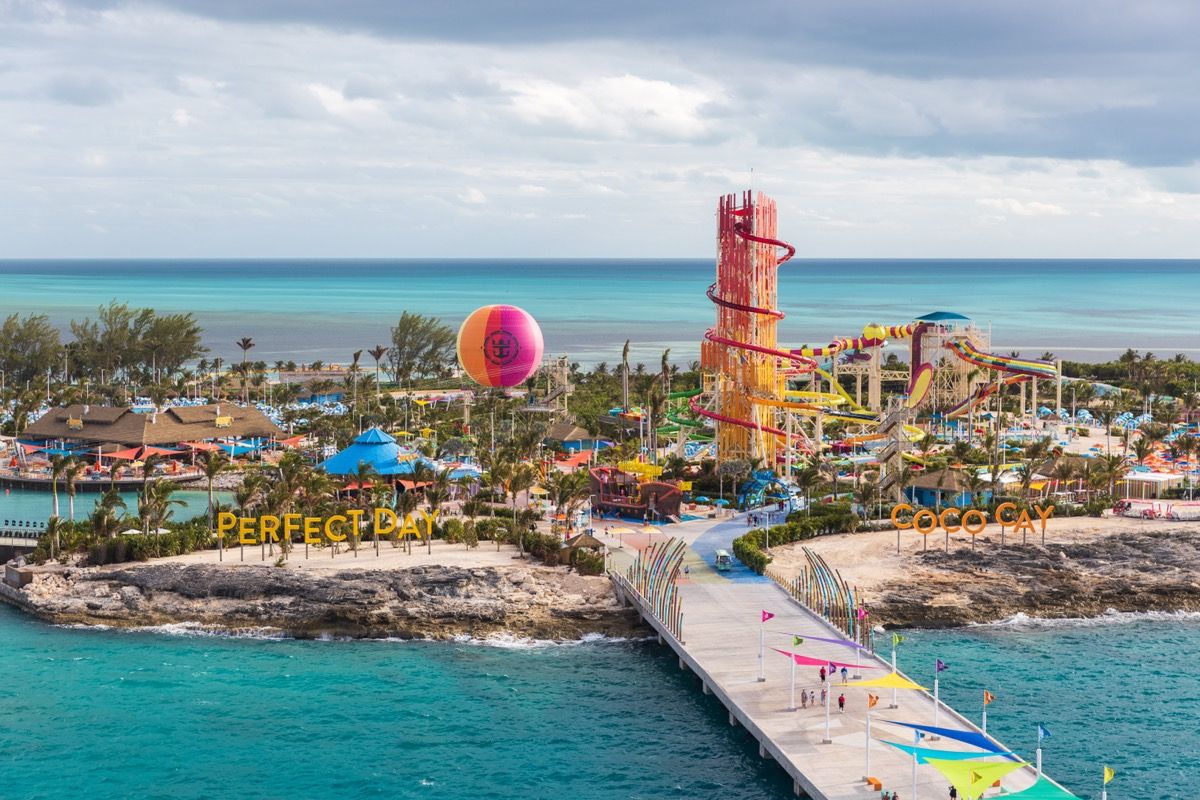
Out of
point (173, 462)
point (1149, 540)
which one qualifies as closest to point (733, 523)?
point (1149, 540)

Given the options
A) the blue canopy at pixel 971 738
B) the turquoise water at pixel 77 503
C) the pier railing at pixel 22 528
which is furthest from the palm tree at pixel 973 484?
the pier railing at pixel 22 528

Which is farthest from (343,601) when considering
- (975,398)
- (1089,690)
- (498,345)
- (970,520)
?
(975,398)

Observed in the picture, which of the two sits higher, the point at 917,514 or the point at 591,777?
the point at 917,514

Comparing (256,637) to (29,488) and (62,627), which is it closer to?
(62,627)

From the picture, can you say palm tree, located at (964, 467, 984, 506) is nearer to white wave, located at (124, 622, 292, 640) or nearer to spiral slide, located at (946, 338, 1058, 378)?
spiral slide, located at (946, 338, 1058, 378)

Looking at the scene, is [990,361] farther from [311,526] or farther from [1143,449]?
[311,526]

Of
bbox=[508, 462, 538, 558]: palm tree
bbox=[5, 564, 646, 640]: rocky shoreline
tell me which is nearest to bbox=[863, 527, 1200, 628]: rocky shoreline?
bbox=[5, 564, 646, 640]: rocky shoreline

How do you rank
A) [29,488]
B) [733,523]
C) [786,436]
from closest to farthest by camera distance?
[733,523] < [786,436] < [29,488]
